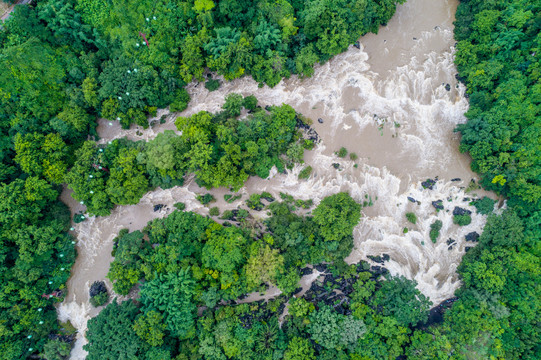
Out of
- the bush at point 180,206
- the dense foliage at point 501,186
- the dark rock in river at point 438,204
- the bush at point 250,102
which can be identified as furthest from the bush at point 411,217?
the bush at point 180,206

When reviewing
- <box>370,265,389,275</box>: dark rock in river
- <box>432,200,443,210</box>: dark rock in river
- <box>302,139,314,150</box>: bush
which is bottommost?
<box>370,265,389,275</box>: dark rock in river

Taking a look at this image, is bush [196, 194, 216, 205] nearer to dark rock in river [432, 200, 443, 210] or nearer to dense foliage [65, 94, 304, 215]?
dense foliage [65, 94, 304, 215]

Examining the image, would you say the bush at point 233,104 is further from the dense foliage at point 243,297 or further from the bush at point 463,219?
the bush at point 463,219

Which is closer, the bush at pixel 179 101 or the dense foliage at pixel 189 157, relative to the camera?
the dense foliage at pixel 189 157

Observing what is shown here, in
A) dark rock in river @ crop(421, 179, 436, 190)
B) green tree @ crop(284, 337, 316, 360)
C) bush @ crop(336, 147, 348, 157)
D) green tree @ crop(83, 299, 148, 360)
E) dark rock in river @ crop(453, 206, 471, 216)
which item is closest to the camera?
green tree @ crop(83, 299, 148, 360)

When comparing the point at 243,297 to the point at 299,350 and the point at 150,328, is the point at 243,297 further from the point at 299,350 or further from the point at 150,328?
the point at 150,328

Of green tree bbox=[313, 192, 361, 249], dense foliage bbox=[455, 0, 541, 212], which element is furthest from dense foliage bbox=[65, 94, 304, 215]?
dense foliage bbox=[455, 0, 541, 212]

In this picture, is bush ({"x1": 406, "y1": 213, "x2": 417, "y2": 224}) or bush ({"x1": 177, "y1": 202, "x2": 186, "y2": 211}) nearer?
bush ({"x1": 406, "y1": 213, "x2": 417, "y2": 224})
